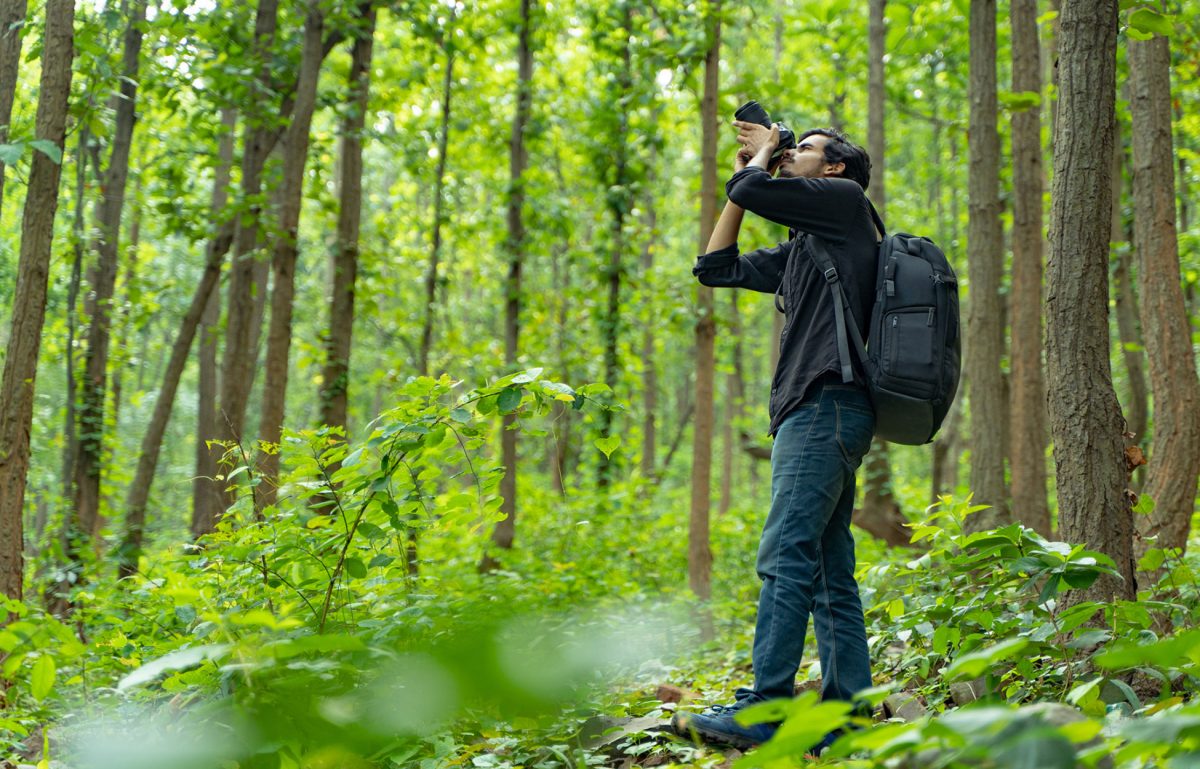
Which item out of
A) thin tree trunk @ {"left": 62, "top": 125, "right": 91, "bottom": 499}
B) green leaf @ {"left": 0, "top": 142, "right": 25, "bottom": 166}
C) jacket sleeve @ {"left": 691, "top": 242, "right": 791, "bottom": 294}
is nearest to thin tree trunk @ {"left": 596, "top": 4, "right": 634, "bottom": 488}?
thin tree trunk @ {"left": 62, "top": 125, "right": 91, "bottom": 499}

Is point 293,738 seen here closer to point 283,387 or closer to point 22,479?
point 22,479

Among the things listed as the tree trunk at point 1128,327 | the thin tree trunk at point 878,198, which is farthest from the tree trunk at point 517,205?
the tree trunk at point 1128,327

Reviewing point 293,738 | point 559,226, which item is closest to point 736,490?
→ point 559,226

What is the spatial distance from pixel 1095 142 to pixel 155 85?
7.98m

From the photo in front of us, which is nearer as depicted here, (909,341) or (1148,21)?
(909,341)

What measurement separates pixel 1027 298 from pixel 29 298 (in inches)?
270

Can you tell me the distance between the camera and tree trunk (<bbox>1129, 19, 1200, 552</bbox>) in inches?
236

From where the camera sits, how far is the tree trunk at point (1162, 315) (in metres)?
6.00

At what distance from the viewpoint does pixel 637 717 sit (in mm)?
3969

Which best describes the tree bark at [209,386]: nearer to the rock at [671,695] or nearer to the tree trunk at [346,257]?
the tree trunk at [346,257]

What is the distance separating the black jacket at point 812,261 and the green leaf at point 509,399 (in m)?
1.00

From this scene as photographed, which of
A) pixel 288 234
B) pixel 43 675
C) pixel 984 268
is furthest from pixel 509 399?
pixel 288 234

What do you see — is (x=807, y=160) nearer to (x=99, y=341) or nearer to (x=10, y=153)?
(x=10, y=153)

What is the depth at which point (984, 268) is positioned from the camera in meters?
7.50
